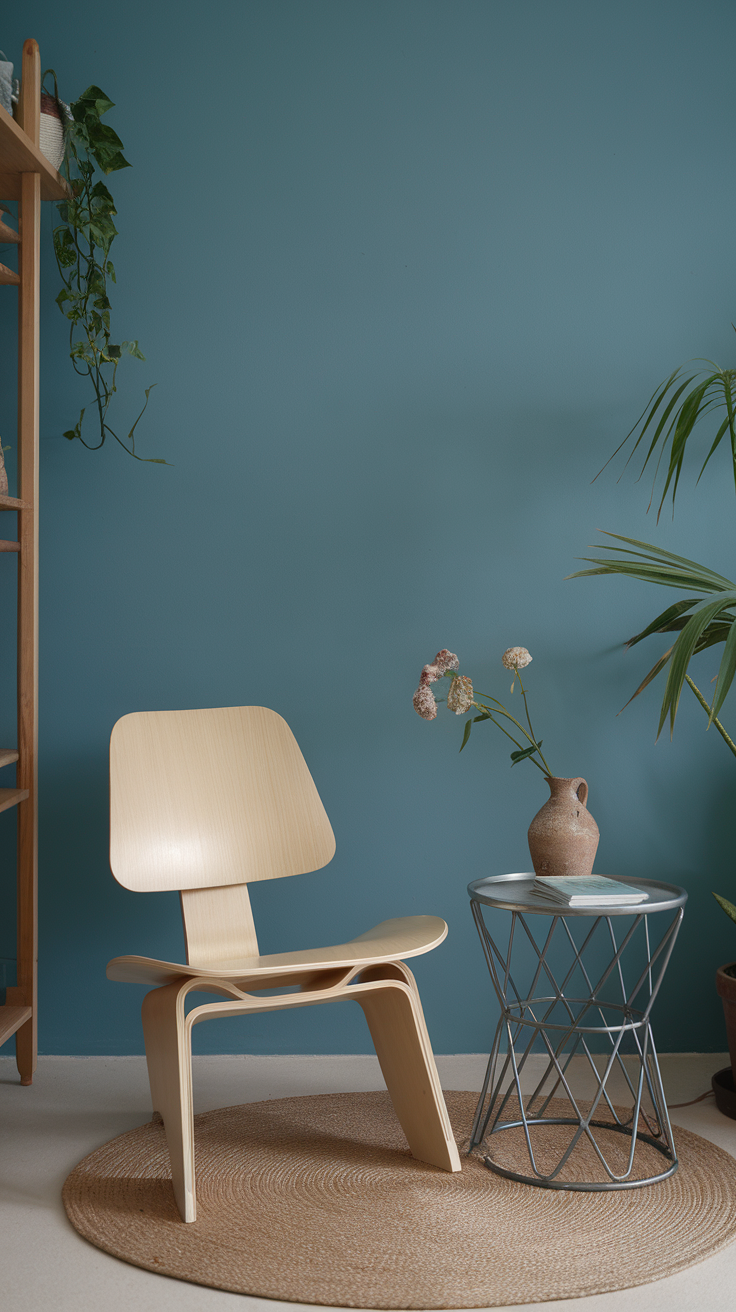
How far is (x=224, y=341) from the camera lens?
2.36 m

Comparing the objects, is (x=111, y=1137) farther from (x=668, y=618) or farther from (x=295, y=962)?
(x=668, y=618)

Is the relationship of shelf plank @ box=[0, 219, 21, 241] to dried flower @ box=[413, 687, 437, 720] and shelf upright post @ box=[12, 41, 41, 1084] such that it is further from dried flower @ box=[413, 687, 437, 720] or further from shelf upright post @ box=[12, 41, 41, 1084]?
dried flower @ box=[413, 687, 437, 720]

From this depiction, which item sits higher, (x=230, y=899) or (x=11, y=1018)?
(x=230, y=899)

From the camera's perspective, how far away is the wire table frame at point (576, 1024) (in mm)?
1679

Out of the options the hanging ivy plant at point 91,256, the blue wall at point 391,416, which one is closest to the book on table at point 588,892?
the blue wall at point 391,416

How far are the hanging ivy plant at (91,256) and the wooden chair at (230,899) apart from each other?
0.77 m

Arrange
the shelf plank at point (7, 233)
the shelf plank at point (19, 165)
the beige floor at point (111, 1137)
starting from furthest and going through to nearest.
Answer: the shelf plank at point (7, 233) < the shelf plank at point (19, 165) < the beige floor at point (111, 1137)

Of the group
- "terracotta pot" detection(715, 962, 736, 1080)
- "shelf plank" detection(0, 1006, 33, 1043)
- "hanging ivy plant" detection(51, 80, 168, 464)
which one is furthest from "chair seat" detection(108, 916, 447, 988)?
"hanging ivy plant" detection(51, 80, 168, 464)

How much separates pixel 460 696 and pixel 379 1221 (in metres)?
0.99

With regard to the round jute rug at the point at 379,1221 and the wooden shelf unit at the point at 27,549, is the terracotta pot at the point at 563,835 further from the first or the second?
the wooden shelf unit at the point at 27,549

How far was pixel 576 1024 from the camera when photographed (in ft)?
5.49

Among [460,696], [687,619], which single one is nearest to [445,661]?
[460,696]

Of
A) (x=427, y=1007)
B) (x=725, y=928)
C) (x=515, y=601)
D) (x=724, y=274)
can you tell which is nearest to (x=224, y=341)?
(x=515, y=601)

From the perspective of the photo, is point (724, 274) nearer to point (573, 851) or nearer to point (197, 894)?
point (573, 851)
